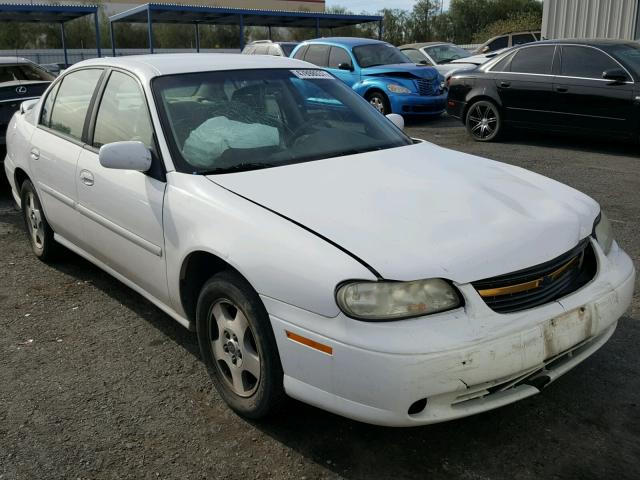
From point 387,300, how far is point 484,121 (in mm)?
8778

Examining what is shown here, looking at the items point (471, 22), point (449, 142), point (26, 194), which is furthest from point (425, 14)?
point (26, 194)

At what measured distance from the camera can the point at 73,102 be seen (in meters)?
4.45

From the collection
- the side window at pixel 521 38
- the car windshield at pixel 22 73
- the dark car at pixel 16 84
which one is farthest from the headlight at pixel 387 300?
the side window at pixel 521 38

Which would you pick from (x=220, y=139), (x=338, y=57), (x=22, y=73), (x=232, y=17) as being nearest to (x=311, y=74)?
(x=220, y=139)

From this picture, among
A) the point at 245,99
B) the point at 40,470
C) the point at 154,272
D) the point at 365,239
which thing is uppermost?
the point at 245,99

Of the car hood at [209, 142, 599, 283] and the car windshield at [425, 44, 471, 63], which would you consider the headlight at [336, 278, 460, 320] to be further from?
the car windshield at [425, 44, 471, 63]

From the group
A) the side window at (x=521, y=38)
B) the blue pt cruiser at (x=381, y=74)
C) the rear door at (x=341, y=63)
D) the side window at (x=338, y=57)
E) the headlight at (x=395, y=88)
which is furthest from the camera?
the side window at (x=521, y=38)

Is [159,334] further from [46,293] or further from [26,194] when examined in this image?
[26,194]

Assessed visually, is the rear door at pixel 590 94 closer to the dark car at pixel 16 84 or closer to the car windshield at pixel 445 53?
the dark car at pixel 16 84

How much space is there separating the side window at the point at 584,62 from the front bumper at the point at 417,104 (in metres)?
3.32

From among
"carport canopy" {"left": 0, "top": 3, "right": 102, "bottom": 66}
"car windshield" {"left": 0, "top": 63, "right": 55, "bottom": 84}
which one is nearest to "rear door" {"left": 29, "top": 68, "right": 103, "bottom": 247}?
"car windshield" {"left": 0, "top": 63, "right": 55, "bottom": 84}

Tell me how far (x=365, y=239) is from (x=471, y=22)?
5426 centimetres

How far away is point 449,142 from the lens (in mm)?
10875

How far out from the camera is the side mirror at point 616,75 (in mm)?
8774
